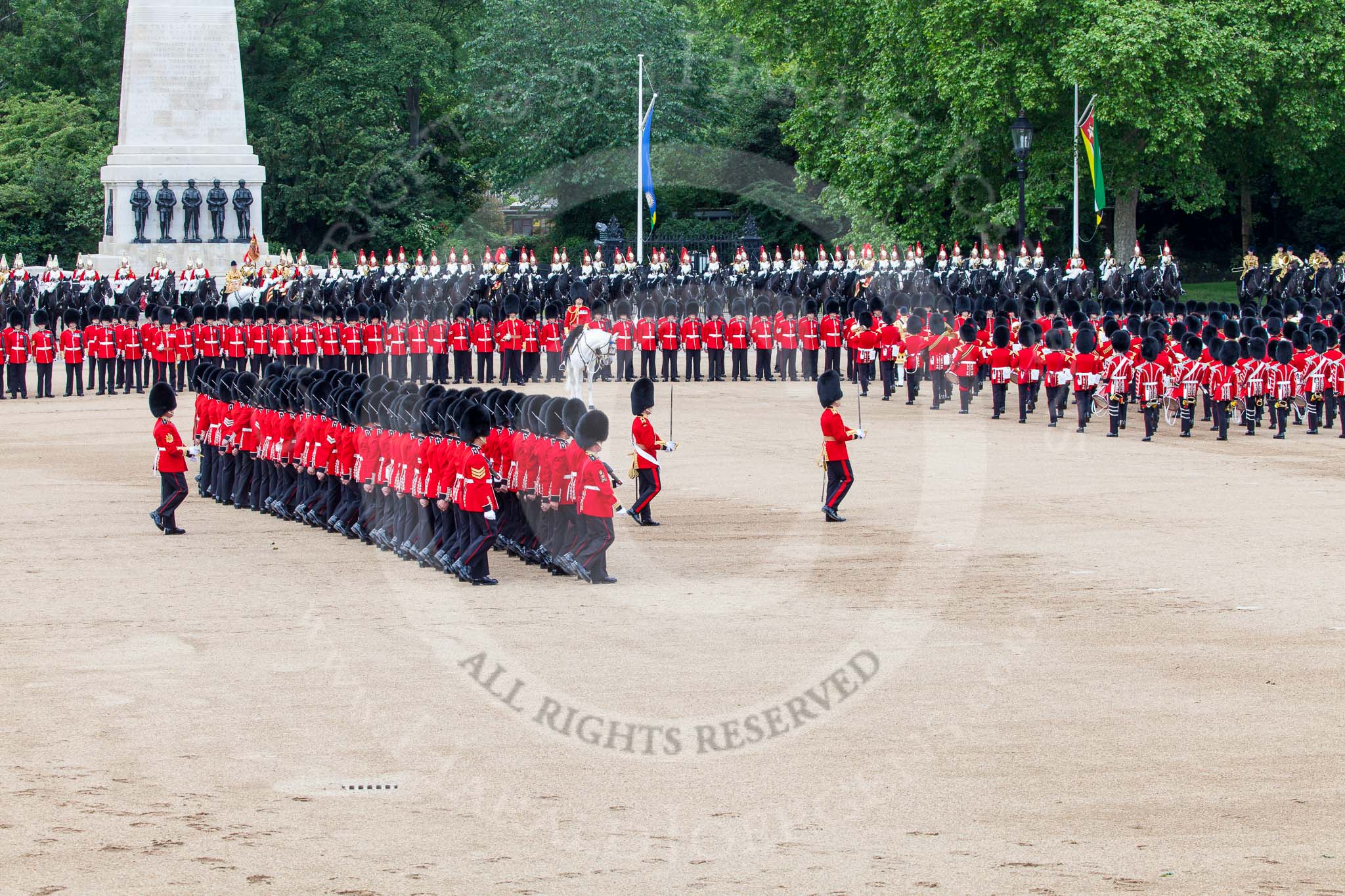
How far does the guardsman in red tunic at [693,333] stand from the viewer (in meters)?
29.6

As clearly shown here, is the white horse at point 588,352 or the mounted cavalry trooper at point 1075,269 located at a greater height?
the mounted cavalry trooper at point 1075,269

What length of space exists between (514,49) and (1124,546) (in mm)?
40464

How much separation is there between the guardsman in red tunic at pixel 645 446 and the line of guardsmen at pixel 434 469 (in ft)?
2.31

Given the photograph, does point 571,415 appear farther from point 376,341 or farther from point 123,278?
point 123,278

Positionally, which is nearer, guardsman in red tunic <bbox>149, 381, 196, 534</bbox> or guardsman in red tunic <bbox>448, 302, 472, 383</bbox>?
guardsman in red tunic <bbox>149, 381, 196, 534</bbox>

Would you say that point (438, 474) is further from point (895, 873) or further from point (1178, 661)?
point (895, 873)

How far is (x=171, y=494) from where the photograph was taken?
15914 mm

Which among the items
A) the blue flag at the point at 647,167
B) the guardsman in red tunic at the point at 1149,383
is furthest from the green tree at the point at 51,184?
the guardsman in red tunic at the point at 1149,383

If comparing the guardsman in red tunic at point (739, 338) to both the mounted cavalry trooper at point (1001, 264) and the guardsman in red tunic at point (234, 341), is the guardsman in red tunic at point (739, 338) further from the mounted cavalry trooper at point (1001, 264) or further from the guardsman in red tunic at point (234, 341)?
the guardsman in red tunic at point (234, 341)

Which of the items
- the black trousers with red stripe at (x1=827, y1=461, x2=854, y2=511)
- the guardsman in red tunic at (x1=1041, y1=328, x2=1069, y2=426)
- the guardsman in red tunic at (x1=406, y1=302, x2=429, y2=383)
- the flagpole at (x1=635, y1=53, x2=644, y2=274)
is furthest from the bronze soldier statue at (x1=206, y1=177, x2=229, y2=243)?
the black trousers with red stripe at (x1=827, y1=461, x2=854, y2=511)

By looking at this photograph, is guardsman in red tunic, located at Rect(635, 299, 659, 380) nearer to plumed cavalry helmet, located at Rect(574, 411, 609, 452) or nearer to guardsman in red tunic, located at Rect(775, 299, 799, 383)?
guardsman in red tunic, located at Rect(775, 299, 799, 383)

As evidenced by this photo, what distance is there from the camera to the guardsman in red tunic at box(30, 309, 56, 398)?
92.5 ft

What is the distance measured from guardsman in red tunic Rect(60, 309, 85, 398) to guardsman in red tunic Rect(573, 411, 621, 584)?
679 inches

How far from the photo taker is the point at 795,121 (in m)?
49.6
